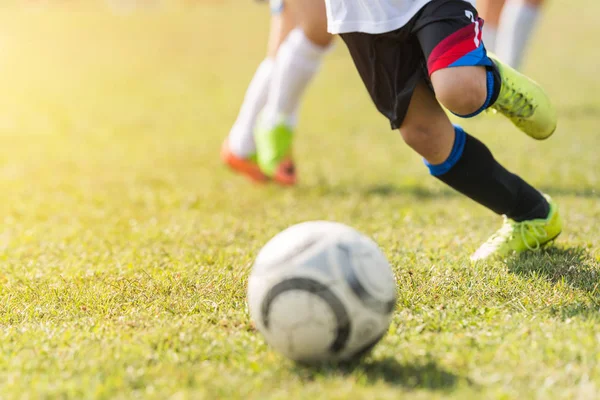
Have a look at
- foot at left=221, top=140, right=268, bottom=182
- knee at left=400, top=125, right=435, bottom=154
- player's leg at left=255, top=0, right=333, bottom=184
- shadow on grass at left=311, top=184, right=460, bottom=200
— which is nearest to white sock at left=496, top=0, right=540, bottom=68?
shadow on grass at left=311, top=184, right=460, bottom=200

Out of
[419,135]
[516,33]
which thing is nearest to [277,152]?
[419,135]

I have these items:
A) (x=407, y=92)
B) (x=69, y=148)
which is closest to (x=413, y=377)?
(x=407, y=92)

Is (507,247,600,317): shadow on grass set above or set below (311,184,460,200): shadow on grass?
above

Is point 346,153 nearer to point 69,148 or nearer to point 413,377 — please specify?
point 69,148

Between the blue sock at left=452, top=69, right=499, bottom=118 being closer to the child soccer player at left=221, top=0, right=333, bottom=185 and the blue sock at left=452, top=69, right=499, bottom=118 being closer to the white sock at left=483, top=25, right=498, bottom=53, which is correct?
the child soccer player at left=221, top=0, right=333, bottom=185

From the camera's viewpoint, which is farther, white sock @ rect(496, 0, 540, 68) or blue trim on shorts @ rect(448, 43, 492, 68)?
white sock @ rect(496, 0, 540, 68)

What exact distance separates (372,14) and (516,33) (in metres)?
5.02

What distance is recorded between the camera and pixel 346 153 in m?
7.01

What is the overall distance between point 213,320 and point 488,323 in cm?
93

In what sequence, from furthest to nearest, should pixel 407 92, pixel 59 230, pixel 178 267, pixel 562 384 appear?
1. pixel 59 230
2. pixel 178 267
3. pixel 407 92
4. pixel 562 384

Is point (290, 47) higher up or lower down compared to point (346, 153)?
higher up

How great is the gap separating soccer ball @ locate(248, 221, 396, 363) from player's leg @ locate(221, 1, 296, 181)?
3.56 metres

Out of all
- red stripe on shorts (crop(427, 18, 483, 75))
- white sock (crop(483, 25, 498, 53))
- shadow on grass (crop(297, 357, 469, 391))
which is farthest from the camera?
white sock (crop(483, 25, 498, 53))

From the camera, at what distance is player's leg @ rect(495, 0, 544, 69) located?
744cm
